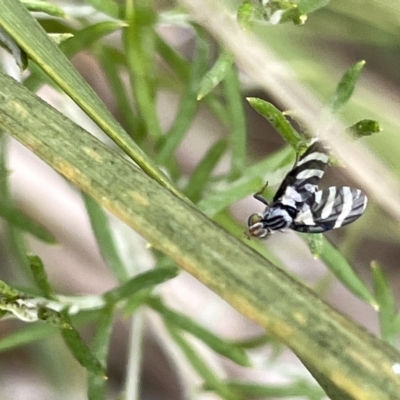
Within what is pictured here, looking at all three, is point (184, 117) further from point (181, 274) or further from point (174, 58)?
point (181, 274)

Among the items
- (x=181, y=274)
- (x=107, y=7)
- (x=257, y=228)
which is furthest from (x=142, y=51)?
(x=181, y=274)

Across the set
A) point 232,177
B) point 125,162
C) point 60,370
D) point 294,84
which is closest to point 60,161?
point 125,162

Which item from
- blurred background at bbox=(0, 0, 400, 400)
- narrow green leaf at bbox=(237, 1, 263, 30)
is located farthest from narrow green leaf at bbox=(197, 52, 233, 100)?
blurred background at bbox=(0, 0, 400, 400)

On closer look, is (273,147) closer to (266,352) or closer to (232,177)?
(266,352)

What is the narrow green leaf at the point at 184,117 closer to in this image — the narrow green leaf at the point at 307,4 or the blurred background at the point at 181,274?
the narrow green leaf at the point at 307,4

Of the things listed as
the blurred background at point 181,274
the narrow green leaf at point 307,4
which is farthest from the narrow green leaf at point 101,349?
the blurred background at point 181,274

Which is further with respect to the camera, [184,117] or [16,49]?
[184,117]
